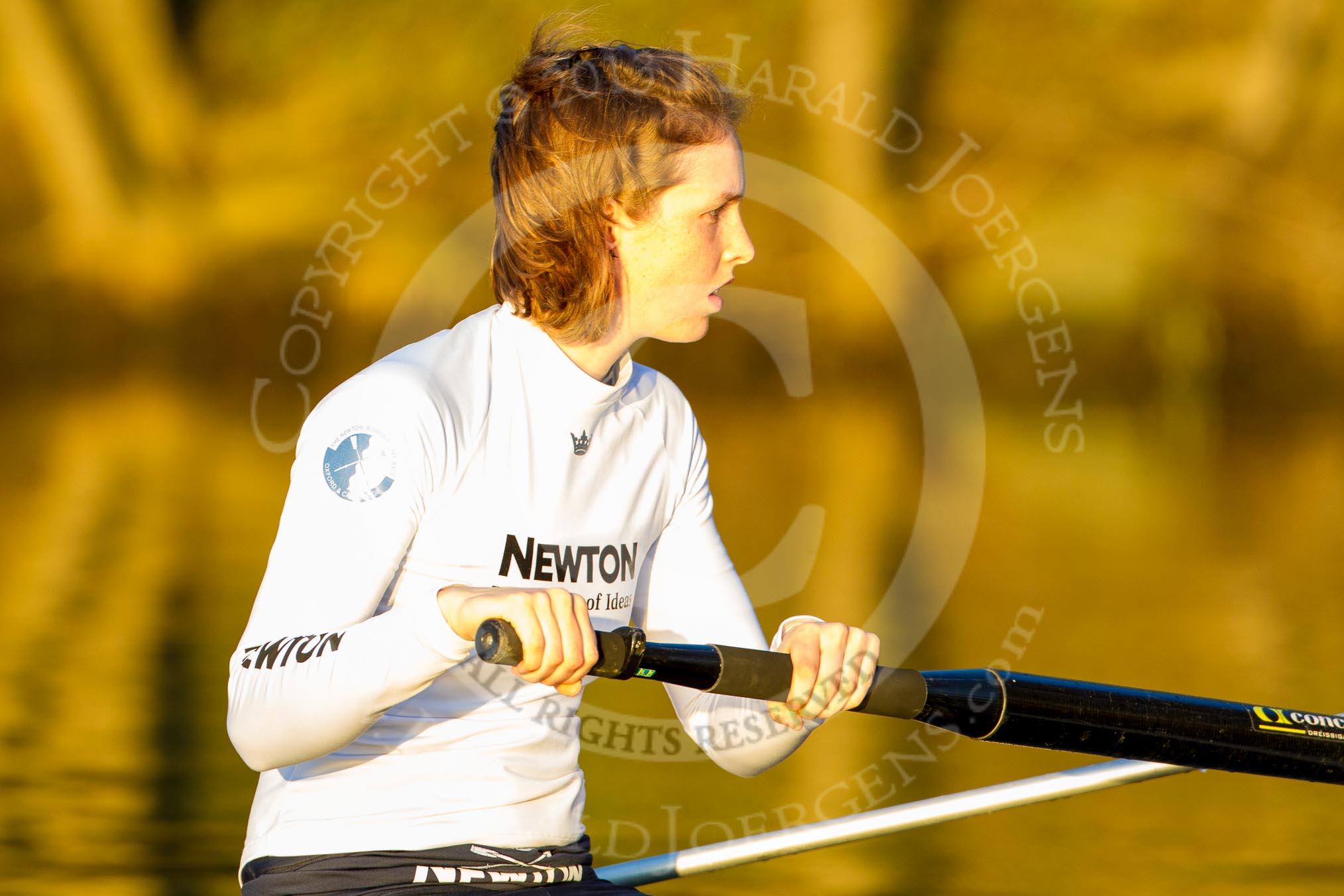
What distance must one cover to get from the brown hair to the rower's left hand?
0.33 m

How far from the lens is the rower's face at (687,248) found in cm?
138

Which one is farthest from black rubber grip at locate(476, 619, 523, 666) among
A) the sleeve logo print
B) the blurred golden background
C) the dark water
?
the blurred golden background

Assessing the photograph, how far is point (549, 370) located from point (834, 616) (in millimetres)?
2869

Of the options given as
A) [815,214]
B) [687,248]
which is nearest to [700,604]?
[687,248]

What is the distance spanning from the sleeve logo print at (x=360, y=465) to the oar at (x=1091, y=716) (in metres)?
0.29

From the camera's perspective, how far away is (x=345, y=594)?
3.85ft

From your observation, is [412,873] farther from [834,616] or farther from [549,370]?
[834,616]

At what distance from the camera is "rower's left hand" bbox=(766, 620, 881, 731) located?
1277mm

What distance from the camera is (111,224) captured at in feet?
37.8

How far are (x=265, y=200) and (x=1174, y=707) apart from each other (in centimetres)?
1109

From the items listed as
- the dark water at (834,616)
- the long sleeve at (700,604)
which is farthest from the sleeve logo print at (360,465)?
the dark water at (834,616)

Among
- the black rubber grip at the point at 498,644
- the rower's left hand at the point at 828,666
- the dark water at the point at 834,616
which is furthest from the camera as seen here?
the dark water at the point at 834,616

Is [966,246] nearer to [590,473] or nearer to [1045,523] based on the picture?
[1045,523]

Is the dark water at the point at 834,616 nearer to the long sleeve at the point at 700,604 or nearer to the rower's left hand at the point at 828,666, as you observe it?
the long sleeve at the point at 700,604
